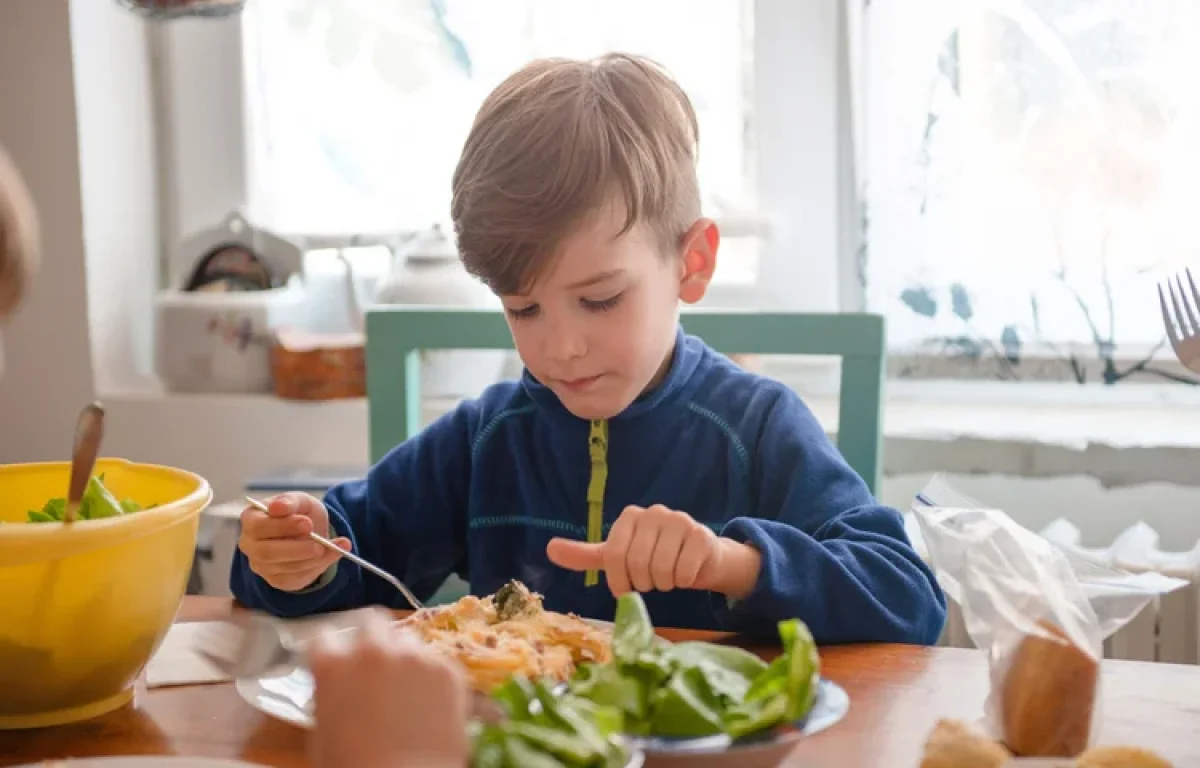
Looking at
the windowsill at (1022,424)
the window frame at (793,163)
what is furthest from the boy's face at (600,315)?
the window frame at (793,163)

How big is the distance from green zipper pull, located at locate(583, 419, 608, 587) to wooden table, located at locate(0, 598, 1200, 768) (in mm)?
323

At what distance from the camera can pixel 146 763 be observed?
2.27 feet

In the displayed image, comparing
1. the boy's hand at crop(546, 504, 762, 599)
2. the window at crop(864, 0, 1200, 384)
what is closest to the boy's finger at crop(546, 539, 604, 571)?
the boy's hand at crop(546, 504, 762, 599)

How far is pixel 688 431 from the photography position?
1.20 meters

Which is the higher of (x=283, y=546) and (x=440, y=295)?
(x=440, y=295)

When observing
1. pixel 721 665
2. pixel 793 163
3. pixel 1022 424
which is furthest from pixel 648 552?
pixel 793 163

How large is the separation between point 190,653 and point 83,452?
0.19m

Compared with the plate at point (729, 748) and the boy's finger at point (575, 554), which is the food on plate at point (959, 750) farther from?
the boy's finger at point (575, 554)

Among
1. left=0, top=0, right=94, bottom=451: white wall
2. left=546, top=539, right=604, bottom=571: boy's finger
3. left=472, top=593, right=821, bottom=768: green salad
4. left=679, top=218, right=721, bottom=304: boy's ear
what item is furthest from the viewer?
left=0, top=0, right=94, bottom=451: white wall

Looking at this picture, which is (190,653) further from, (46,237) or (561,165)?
(46,237)

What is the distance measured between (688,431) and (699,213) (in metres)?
0.19

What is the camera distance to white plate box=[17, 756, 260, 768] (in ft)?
2.21

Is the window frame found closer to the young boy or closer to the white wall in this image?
the white wall

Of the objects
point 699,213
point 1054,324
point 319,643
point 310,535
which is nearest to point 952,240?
point 1054,324
